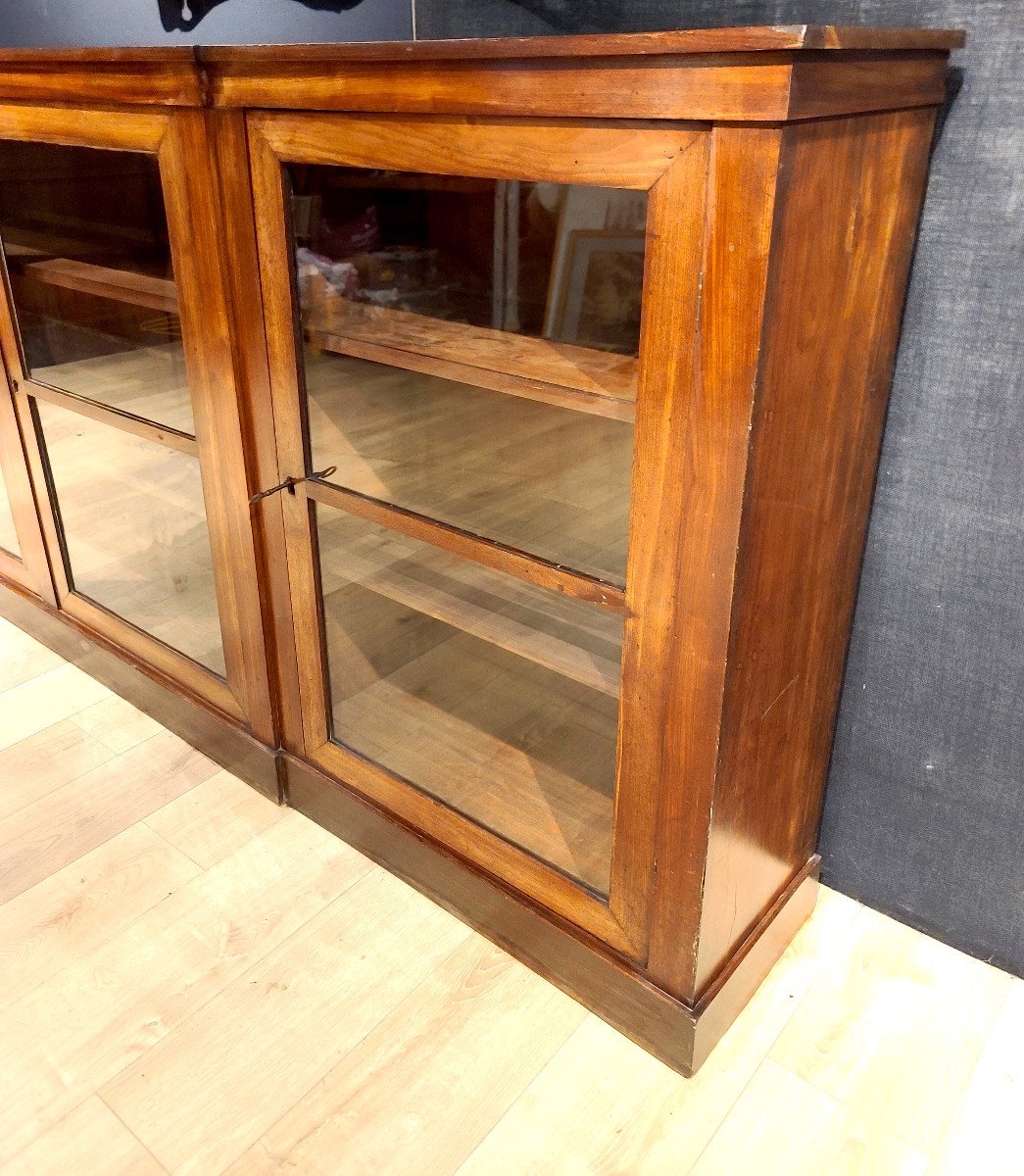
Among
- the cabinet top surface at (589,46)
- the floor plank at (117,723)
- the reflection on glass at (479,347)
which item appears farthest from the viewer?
the floor plank at (117,723)

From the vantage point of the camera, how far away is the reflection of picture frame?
32.4 inches

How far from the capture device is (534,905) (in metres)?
1.13

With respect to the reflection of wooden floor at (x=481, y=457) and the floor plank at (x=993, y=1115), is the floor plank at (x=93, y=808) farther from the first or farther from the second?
the floor plank at (x=993, y=1115)

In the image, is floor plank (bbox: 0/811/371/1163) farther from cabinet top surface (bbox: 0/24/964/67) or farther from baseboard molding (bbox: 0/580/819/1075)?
cabinet top surface (bbox: 0/24/964/67)

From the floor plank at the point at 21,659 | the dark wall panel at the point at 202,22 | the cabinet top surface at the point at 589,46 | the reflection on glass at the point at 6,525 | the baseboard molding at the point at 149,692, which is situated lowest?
the floor plank at the point at 21,659

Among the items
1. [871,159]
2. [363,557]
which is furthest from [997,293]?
[363,557]

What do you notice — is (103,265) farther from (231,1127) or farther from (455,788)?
(231,1127)

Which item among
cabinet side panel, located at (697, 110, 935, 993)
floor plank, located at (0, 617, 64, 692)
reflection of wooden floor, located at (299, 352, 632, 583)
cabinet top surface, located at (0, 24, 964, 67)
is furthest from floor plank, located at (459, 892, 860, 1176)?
floor plank, located at (0, 617, 64, 692)

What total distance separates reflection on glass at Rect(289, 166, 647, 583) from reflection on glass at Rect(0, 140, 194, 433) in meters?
0.26

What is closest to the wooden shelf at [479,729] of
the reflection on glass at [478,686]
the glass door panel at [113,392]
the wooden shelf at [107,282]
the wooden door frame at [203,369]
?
the reflection on glass at [478,686]

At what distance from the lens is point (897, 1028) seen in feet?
3.67

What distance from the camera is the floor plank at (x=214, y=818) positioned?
1.37 metres

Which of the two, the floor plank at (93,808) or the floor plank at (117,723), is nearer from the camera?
the floor plank at (93,808)

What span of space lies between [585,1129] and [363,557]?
26.2 inches
